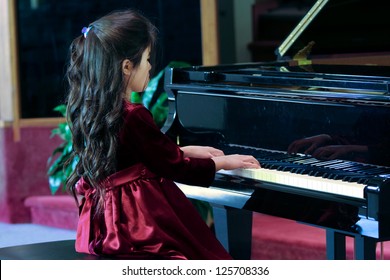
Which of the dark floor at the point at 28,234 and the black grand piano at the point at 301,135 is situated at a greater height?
the black grand piano at the point at 301,135

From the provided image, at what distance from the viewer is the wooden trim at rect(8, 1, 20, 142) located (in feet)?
19.0

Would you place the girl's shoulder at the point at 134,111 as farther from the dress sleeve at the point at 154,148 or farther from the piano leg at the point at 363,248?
the piano leg at the point at 363,248

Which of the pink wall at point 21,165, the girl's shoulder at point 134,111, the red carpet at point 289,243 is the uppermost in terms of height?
the girl's shoulder at point 134,111

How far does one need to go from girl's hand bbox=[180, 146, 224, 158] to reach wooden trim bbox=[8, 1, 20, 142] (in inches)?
117

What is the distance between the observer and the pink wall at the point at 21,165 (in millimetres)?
5805

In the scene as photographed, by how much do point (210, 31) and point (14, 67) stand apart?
1348 mm

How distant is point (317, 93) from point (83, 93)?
2.41 ft

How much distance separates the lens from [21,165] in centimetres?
583

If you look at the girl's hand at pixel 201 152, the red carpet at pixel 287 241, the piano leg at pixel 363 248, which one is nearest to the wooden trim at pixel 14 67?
the red carpet at pixel 287 241

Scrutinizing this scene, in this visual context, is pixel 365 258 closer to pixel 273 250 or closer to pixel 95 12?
pixel 273 250

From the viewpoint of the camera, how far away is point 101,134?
8.84 feet

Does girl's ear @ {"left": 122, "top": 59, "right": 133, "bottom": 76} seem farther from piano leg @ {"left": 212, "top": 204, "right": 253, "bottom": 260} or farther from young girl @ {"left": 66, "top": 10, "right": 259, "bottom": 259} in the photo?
piano leg @ {"left": 212, "top": 204, "right": 253, "bottom": 260}

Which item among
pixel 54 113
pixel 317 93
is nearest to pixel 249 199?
pixel 317 93

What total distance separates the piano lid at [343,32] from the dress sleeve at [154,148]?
1.10 m
